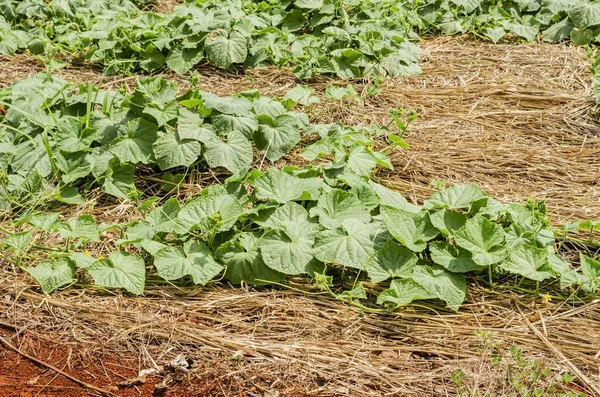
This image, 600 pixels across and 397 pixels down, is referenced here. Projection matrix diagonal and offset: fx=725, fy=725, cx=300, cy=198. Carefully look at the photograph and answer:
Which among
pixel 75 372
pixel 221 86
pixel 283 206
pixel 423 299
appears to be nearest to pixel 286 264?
pixel 283 206

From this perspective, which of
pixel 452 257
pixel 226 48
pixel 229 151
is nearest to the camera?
pixel 452 257

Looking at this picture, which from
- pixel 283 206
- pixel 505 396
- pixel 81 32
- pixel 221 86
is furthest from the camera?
pixel 81 32

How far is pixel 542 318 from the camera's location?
288 centimetres

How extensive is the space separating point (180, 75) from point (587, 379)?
132 inches

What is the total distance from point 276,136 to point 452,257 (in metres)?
1.29

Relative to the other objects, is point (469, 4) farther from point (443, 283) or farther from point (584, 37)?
point (443, 283)

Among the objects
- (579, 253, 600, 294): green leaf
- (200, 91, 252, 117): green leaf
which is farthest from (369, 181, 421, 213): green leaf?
(200, 91, 252, 117): green leaf

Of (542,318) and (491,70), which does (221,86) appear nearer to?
(491,70)

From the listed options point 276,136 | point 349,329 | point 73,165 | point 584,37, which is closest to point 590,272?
point 349,329

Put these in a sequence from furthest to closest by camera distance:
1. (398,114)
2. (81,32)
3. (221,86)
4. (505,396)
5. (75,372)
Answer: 1. (81,32)
2. (221,86)
3. (398,114)
4. (75,372)
5. (505,396)

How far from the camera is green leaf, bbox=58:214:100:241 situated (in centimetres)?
314

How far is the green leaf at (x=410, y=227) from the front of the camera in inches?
119

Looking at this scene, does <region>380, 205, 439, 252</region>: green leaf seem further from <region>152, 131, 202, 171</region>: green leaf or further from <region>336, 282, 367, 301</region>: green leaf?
<region>152, 131, 202, 171</region>: green leaf

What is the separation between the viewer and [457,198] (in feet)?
10.7
